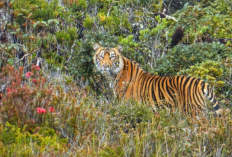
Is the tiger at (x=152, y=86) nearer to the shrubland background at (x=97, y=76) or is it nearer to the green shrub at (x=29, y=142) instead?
the shrubland background at (x=97, y=76)

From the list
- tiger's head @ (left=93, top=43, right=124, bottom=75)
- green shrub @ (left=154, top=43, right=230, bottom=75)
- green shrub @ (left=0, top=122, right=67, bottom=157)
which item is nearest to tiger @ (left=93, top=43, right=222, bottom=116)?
tiger's head @ (left=93, top=43, right=124, bottom=75)

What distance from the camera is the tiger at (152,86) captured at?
22.2 ft

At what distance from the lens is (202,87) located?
22.0 feet

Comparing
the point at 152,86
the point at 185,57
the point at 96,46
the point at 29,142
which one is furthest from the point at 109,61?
the point at 29,142

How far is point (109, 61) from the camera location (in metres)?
7.76

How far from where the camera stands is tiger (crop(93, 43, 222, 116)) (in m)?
6.76

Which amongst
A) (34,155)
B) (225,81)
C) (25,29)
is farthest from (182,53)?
(34,155)

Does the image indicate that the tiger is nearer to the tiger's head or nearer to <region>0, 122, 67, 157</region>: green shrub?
the tiger's head

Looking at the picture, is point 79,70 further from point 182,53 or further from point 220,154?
point 220,154

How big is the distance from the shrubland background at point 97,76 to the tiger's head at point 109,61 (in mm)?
183

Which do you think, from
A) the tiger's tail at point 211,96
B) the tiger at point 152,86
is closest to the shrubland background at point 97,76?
the tiger's tail at point 211,96

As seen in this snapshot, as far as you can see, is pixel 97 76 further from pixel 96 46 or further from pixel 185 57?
pixel 185 57

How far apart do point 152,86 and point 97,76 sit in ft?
3.16

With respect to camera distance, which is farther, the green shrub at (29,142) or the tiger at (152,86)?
the tiger at (152,86)
